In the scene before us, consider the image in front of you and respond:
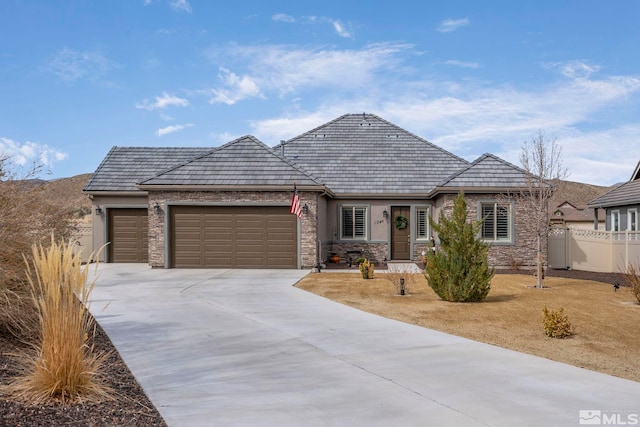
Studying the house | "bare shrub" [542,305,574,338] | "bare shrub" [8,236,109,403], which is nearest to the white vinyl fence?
the house

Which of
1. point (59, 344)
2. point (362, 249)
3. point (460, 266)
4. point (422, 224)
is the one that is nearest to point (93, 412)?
point (59, 344)

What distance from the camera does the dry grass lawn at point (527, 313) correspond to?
24.6 ft

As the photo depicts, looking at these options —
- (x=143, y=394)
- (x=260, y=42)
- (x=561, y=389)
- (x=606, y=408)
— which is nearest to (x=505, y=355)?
(x=561, y=389)

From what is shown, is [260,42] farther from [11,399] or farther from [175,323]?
[11,399]

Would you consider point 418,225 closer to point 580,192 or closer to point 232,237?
point 232,237

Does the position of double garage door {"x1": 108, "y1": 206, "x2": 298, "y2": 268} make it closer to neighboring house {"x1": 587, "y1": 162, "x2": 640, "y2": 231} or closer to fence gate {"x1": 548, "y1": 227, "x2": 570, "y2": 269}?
fence gate {"x1": 548, "y1": 227, "x2": 570, "y2": 269}

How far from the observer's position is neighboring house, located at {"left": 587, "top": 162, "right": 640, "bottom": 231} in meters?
24.2

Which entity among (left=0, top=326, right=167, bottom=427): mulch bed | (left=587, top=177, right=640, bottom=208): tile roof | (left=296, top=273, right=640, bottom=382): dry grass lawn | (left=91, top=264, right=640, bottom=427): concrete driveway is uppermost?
(left=587, top=177, right=640, bottom=208): tile roof

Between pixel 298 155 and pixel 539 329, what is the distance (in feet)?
61.5

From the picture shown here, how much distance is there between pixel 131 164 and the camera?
24844 mm

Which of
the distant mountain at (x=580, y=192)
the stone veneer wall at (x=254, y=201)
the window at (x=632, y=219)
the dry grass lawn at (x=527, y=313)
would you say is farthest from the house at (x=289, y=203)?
the distant mountain at (x=580, y=192)

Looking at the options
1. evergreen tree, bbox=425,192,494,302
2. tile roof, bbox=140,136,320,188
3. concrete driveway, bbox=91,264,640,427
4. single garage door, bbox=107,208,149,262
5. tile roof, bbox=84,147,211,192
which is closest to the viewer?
concrete driveway, bbox=91,264,640,427

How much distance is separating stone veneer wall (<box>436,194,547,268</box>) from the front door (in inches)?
114

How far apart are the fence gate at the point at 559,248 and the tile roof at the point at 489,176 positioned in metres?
2.54
